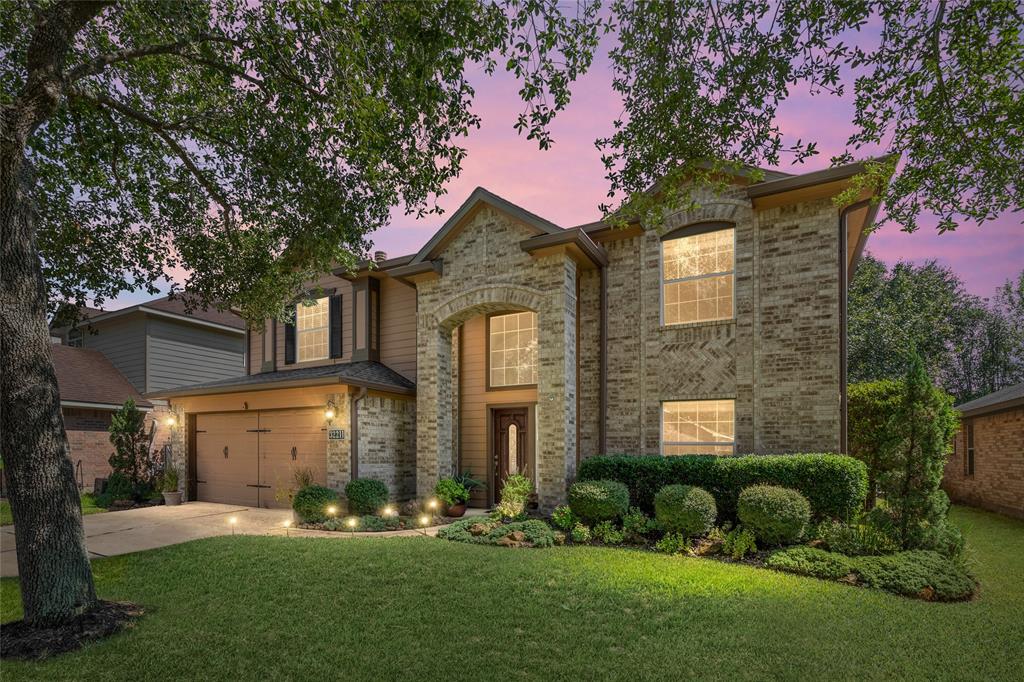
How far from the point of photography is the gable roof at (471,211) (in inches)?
430

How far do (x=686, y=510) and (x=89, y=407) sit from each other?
57.4 feet

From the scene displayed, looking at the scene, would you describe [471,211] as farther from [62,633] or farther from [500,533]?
[62,633]

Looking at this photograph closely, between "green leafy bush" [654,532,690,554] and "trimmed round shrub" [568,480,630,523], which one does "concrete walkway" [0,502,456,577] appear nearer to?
"trimmed round shrub" [568,480,630,523]

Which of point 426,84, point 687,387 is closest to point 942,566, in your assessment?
point 687,387

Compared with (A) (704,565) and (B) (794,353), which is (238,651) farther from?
(B) (794,353)

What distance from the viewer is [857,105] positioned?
17.7 ft

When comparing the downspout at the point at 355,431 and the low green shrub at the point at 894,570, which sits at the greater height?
the downspout at the point at 355,431

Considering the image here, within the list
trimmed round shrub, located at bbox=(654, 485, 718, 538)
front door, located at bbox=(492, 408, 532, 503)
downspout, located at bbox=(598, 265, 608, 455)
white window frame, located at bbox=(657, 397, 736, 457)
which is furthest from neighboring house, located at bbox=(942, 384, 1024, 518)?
front door, located at bbox=(492, 408, 532, 503)

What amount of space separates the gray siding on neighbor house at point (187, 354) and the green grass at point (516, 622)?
1253 centimetres

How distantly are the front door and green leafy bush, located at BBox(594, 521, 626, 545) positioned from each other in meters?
3.27

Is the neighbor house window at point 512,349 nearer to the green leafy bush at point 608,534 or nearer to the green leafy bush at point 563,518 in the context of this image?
the green leafy bush at point 563,518

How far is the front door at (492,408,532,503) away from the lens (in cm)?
1203

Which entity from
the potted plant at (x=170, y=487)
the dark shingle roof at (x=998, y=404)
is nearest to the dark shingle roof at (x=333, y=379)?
the potted plant at (x=170, y=487)

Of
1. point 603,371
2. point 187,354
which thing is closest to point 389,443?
point 603,371
